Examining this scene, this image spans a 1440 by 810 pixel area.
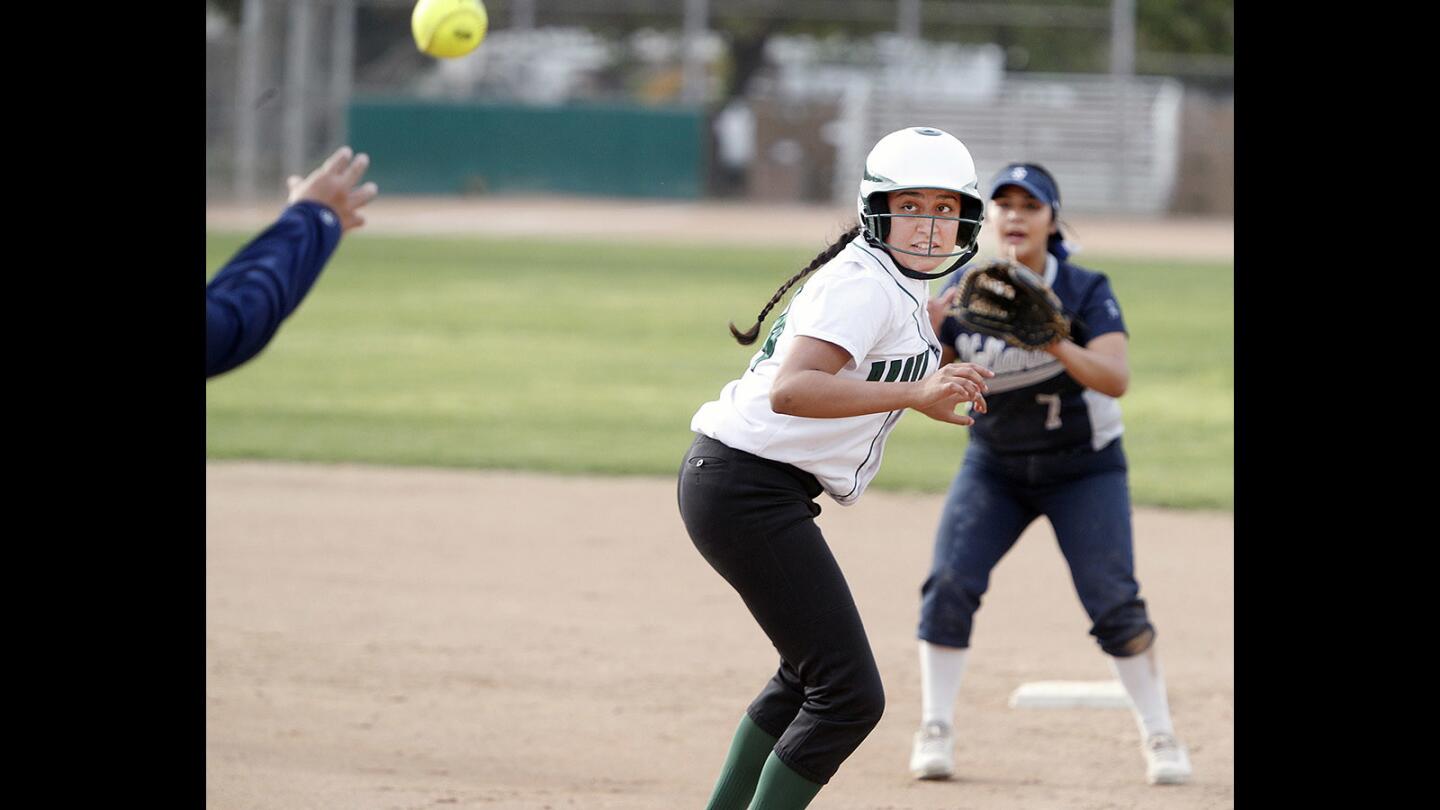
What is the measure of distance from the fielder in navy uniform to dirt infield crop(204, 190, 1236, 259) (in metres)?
22.2

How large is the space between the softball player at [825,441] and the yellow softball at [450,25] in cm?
156

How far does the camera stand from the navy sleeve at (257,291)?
2.88 metres

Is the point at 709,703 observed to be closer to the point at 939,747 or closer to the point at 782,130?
the point at 939,747

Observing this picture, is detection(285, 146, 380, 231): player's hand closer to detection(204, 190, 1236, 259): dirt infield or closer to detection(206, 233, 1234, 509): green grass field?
detection(206, 233, 1234, 509): green grass field

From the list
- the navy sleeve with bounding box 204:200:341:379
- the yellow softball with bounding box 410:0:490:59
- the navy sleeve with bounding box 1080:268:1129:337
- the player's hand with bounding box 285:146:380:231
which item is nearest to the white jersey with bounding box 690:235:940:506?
the player's hand with bounding box 285:146:380:231

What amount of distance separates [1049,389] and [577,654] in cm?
241

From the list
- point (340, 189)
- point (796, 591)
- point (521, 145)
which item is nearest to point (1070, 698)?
point (796, 591)

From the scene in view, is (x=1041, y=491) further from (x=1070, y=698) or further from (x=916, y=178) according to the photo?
(x=916, y=178)

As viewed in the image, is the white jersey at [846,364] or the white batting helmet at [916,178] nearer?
the white jersey at [846,364]

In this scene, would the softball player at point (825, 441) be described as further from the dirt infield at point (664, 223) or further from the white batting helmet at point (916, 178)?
the dirt infield at point (664, 223)

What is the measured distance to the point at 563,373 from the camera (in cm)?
1481

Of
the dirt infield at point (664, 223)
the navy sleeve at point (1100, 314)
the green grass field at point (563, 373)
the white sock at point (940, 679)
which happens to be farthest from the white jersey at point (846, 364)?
the dirt infield at point (664, 223)

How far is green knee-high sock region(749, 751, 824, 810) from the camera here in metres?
3.91
